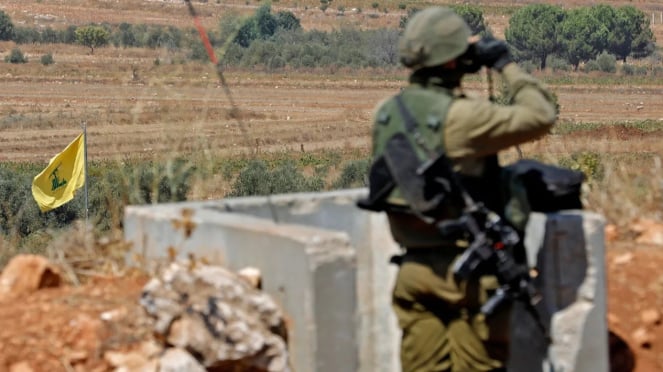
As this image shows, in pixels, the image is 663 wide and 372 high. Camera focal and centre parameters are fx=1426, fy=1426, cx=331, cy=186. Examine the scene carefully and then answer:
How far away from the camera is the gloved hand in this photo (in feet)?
18.0

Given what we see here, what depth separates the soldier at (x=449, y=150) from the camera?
5235 millimetres

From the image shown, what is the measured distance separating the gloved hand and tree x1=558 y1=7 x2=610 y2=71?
2526 inches

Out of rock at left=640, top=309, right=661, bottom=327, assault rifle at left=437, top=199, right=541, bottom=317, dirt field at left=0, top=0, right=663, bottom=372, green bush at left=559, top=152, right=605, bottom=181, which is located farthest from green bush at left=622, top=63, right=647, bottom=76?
assault rifle at left=437, top=199, right=541, bottom=317

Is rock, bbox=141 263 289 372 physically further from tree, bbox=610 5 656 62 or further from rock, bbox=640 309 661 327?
tree, bbox=610 5 656 62

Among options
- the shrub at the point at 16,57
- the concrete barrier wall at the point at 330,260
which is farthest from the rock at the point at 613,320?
→ the shrub at the point at 16,57

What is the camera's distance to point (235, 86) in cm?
5372

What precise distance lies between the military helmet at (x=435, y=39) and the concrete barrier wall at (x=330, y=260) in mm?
762

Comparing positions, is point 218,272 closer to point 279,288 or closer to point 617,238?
point 279,288

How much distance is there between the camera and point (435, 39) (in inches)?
210

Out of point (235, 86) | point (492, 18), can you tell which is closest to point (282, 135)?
point (235, 86)

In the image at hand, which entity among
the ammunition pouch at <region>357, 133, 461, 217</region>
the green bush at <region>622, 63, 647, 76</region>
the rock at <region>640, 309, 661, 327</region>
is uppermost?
the ammunition pouch at <region>357, 133, 461, 217</region>

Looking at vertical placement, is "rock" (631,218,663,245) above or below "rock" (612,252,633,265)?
below

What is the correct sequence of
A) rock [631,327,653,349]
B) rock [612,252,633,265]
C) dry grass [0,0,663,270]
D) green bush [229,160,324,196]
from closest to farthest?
rock [631,327,653,349], rock [612,252,633,265], green bush [229,160,324,196], dry grass [0,0,663,270]

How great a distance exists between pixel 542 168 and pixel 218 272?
1.43 metres
